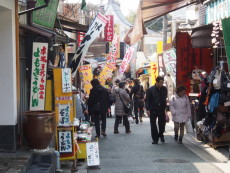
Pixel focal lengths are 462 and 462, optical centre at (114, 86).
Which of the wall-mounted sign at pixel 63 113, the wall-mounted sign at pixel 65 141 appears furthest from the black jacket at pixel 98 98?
the wall-mounted sign at pixel 65 141

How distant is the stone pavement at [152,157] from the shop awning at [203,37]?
319 cm

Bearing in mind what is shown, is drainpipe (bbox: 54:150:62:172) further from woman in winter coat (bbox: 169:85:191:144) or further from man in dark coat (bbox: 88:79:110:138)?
man in dark coat (bbox: 88:79:110:138)

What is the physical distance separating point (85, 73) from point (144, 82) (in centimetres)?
2141

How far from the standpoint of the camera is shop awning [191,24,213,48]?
14094 mm

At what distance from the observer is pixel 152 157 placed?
12.5m

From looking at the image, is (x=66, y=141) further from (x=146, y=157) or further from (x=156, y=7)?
(x=156, y=7)

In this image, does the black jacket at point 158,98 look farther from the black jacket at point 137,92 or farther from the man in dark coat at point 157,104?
the black jacket at point 137,92

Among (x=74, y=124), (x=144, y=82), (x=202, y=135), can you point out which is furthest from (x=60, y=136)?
(x=144, y=82)

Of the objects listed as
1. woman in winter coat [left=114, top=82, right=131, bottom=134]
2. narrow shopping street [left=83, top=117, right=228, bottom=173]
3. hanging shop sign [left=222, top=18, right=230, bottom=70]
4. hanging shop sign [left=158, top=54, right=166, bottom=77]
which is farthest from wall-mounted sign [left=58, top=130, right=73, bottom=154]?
hanging shop sign [left=158, top=54, right=166, bottom=77]

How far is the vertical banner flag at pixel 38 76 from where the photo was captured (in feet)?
36.7

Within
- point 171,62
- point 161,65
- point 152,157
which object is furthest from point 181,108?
point 161,65

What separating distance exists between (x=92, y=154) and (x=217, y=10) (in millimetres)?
8040

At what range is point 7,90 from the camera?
10.2m

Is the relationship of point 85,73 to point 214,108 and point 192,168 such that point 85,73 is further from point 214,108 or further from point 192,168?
point 192,168
